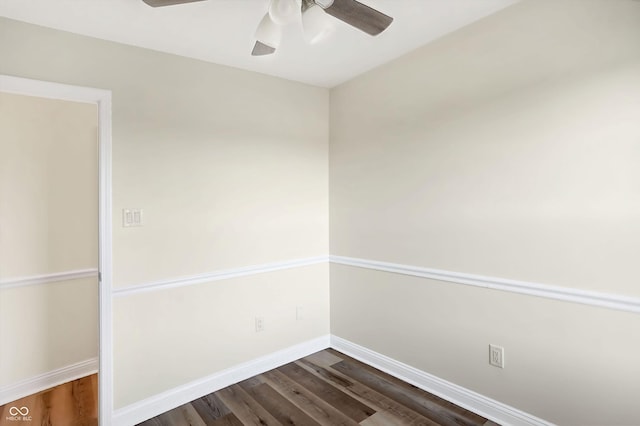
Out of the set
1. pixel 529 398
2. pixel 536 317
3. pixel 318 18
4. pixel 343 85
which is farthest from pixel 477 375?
pixel 343 85

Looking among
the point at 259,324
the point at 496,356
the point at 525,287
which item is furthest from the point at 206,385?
the point at 525,287

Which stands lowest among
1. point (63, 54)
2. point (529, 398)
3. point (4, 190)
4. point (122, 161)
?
point (529, 398)

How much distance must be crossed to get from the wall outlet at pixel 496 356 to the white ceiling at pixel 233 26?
6.70ft

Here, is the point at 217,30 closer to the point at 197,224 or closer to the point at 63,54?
the point at 63,54

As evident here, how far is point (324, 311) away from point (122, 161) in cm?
214

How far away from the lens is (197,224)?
2.44 metres

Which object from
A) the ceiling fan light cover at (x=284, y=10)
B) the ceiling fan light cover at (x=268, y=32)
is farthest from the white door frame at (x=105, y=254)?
the ceiling fan light cover at (x=284, y=10)

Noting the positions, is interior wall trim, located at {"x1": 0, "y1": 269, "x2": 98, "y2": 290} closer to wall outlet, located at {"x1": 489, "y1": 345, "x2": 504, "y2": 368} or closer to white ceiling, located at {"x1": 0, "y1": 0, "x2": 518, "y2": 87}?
white ceiling, located at {"x1": 0, "y1": 0, "x2": 518, "y2": 87}

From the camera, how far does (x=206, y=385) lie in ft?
8.07

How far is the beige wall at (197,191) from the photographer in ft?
6.95

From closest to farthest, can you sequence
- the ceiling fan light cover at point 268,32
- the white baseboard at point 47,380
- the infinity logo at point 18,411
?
the ceiling fan light cover at point 268,32
the infinity logo at point 18,411
the white baseboard at point 47,380

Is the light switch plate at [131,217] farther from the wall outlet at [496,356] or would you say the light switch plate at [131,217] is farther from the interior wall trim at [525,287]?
the wall outlet at [496,356]

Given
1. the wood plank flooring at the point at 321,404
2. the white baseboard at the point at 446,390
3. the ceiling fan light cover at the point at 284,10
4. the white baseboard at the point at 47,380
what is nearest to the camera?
the ceiling fan light cover at the point at 284,10

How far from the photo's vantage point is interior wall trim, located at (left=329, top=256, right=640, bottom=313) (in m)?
1.61
